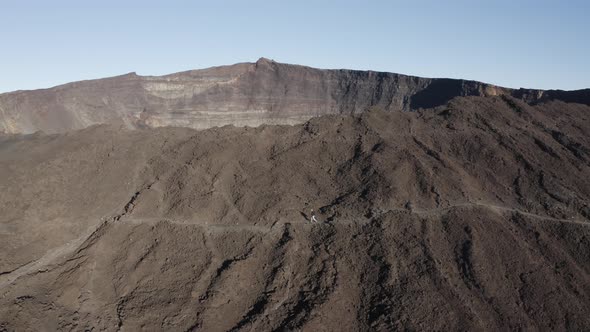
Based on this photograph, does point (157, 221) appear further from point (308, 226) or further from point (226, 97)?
point (226, 97)

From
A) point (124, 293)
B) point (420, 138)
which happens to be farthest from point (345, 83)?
point (124, 293)

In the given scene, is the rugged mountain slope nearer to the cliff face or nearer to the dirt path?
the dirt path

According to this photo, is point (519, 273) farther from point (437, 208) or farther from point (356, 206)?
point (356, 206)

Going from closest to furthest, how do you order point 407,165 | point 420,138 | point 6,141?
point 407,165 < point 420,138 < point 6,141

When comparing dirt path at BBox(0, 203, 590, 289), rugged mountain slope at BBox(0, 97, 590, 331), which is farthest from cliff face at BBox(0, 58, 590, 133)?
dirt path at BBox(0, 203, 590, 289)

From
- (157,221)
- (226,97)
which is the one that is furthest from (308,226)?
(226,97)

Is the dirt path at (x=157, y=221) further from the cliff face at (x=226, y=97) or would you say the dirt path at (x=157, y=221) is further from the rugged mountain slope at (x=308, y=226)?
the cliff face at (x=226, y=97)
